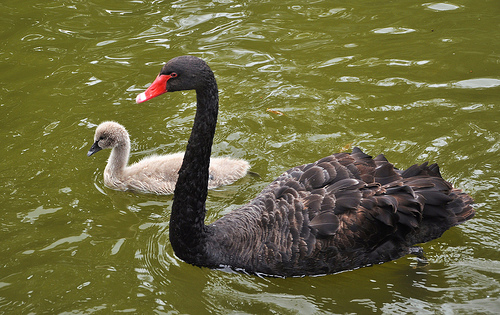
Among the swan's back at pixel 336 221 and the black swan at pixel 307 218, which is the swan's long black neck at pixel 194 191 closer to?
the black swan at pixel 307 218

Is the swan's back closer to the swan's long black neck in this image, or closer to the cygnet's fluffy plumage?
the swan's long black neck

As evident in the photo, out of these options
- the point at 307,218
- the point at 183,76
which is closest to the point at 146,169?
the point at 183,76

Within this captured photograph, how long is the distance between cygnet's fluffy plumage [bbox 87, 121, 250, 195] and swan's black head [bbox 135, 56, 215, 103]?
1.57 metres

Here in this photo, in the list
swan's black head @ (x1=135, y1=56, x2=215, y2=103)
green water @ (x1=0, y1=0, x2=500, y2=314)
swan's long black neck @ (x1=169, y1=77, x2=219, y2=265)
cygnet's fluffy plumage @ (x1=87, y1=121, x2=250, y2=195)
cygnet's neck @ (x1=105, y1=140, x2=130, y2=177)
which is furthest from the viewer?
cygnet's neck @ (x1=105, y1=140, x2=130, y2=177)

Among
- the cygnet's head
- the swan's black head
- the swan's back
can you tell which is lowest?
the swan's back

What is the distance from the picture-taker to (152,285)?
4367mm

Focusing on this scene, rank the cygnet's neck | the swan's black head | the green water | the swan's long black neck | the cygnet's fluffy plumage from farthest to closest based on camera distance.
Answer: the cygnet's neck
the cygnet's fluffy plumage
the green water
the swan's long black neck
the swan's black head

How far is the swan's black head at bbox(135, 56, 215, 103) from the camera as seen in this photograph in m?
4.07

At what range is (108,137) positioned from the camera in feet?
18.8

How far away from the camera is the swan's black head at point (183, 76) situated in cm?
407

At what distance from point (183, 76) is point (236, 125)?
7.41ft

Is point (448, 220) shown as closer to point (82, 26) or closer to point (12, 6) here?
point (82, 26)

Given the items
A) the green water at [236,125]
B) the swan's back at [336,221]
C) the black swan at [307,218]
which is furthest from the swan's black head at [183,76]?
the green water at [236,125]

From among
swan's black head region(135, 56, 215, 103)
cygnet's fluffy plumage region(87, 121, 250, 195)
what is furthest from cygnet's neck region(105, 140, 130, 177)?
swan's black head region(135, 56, 215, 103)
